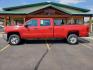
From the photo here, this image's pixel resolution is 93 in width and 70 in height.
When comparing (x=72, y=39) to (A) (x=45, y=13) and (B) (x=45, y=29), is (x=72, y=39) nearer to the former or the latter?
(B) (x=45, y=29)

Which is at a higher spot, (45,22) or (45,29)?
(45,22)

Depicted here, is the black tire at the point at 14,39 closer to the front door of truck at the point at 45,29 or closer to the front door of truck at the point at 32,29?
the front door of truck at the point at 32,29

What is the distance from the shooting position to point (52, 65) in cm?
898

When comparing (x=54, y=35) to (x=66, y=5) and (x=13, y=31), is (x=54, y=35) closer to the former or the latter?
(x=13, y=31)

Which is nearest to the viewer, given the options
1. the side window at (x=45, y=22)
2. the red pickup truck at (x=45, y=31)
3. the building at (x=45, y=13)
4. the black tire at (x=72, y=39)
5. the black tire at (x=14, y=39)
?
the black tire at (x=14, y=39)

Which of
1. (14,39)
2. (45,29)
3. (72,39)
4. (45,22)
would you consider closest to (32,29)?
(45,29)

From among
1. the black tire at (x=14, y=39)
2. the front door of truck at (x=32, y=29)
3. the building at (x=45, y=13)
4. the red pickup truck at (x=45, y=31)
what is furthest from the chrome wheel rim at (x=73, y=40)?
the building at (x=45, y=13)

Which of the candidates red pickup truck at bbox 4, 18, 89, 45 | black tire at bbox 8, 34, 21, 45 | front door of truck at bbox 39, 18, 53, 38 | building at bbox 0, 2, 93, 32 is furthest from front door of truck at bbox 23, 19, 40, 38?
building at bbox 0, 2, 93, 32

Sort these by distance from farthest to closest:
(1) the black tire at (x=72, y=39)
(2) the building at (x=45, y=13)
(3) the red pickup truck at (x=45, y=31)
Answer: (2) the building at (x=45, y=13) < (1) the black tire at (x=72, y=39) < (3) the red pickup truck at (x=45, y=31)

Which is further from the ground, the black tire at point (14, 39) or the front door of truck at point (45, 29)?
the front door of truck at point (45, 29)

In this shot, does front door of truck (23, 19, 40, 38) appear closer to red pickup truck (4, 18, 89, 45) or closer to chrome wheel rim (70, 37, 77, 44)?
red pickup truck (4, 18, 89, 45)

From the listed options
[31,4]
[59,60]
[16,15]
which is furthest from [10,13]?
[59,60]

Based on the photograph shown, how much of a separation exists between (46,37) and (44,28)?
653 mm

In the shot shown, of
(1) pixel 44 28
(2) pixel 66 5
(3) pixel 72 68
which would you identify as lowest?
(3) pixel 72 68
